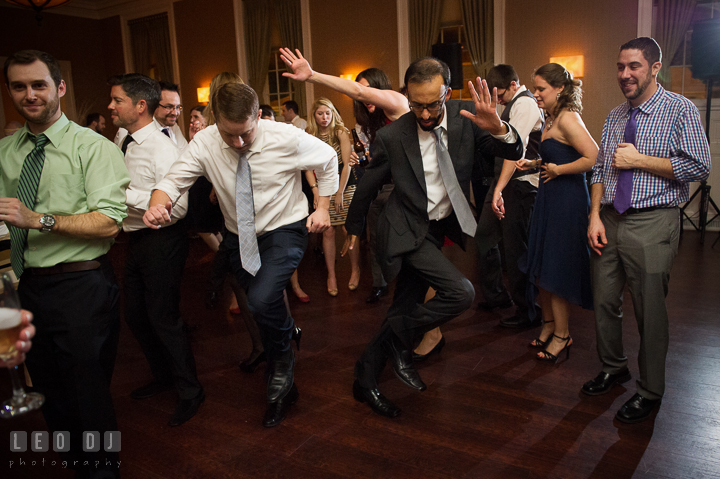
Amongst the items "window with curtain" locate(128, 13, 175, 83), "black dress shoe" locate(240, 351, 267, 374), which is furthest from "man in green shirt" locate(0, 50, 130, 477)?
"window with curtain" locate(128, 13, 175, 83)

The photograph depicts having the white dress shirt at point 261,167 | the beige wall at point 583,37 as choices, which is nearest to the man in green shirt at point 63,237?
the white dress shirt at point 261,167

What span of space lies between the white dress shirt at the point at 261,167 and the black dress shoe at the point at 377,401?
91cm

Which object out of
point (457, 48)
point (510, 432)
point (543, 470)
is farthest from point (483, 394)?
point (457, 48)

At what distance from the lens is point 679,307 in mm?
3812

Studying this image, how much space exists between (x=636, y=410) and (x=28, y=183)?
263 centimetres

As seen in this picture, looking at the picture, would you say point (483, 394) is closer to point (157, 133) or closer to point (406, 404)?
point (406, 404)

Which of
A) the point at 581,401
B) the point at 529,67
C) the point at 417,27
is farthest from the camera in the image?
the point at 417,27

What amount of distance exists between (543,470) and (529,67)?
6587 millimetres

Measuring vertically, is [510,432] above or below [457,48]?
below

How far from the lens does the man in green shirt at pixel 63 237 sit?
1.86 m

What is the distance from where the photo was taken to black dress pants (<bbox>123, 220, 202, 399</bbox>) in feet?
8.48

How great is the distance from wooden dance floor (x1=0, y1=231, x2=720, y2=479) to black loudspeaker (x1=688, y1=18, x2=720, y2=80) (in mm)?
3554

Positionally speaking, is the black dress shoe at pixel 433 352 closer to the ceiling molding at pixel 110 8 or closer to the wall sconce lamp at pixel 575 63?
the wall sconce lamp at pixel 575 63

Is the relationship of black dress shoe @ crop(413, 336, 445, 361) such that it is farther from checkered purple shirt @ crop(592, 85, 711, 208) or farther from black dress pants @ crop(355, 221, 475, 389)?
checkered purple shirt @ crop(592, 85, 711, 208)
